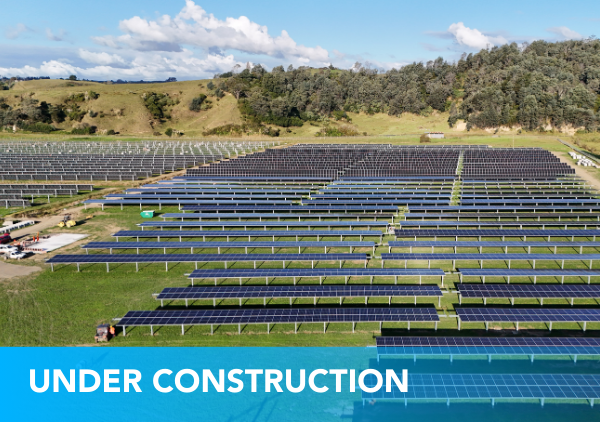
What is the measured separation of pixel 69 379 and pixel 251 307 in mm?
8506

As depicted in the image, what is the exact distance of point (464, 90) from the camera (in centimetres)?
15512

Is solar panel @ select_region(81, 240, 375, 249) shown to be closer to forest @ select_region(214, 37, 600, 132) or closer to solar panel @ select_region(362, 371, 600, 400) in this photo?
solar panel @ select_region(362, 371, 600, 400)

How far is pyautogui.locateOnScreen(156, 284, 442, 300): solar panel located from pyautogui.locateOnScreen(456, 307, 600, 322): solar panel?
2.24m

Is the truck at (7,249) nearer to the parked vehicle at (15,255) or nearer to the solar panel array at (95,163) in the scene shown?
the parked vehicle at (15,255)

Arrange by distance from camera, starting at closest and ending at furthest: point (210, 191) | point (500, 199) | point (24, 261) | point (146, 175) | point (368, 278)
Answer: point (368, 278) → point (24, 261) → point (500, 199) → point (210, 191) → point (146, 175)

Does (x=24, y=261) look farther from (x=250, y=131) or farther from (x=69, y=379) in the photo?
(x=250, y=131)

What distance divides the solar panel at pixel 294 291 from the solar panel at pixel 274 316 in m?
1.37

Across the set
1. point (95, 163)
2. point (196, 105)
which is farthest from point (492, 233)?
point (196, 105)

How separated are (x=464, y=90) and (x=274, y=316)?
15402cm

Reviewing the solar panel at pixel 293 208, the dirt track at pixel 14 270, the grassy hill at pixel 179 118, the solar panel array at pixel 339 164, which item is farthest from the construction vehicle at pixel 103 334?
the grassy hill at pixel 179 118

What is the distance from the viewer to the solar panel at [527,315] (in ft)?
65.6

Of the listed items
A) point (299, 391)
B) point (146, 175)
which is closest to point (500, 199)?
point (299, 391)

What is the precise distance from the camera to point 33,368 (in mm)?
17812

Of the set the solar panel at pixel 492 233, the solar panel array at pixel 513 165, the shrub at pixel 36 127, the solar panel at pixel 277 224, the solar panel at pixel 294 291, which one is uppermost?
the shrub at pixel 36 127
